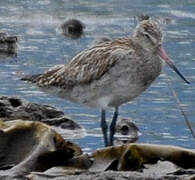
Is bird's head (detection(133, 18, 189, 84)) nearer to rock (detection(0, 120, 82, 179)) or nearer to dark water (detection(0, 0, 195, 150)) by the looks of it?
dark water (detection(0, 0, 195, 150))

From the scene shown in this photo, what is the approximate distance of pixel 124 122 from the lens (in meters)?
13.6

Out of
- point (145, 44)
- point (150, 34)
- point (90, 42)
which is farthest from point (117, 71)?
point (90, 42)

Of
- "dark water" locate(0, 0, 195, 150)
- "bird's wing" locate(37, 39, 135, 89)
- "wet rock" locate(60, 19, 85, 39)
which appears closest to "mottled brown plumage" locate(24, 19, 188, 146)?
"bird's wing" locate(37, 39, 135, 89)

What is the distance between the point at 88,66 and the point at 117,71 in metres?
0.46

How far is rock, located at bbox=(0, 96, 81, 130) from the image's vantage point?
42.3 ft

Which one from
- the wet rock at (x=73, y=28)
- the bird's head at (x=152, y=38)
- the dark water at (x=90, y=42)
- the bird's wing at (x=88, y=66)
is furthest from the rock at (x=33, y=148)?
the wet rock at (x=73, y=28)

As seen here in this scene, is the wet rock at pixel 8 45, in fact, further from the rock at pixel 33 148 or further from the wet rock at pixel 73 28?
the rock at pixel 33 148

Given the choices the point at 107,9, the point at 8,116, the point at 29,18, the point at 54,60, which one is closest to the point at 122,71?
the point at 8,116

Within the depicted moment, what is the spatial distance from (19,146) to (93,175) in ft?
3.30

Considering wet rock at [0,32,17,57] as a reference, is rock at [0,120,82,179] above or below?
above

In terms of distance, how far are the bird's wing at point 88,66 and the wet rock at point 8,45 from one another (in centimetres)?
819

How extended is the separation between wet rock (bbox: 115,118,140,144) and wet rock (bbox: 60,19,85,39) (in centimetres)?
970

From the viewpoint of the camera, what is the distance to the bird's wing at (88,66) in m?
11.6

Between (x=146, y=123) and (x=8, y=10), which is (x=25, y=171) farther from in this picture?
(x=8, y=10)
